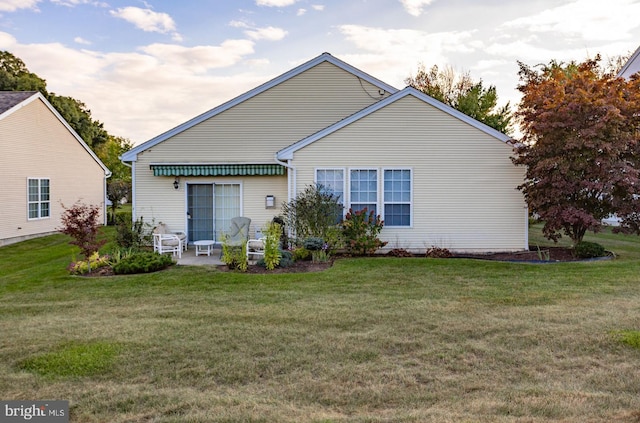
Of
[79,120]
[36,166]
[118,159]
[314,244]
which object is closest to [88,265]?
[314,244]

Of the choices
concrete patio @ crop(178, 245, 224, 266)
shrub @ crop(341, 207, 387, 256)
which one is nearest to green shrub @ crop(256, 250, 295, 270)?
concrete patio @ crop(178, 245, 224, 266)

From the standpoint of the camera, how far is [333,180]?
1338 centimetres

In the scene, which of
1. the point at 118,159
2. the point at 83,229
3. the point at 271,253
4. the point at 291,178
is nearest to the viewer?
the point at 271,253

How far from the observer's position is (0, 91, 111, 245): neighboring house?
1762 centimetres

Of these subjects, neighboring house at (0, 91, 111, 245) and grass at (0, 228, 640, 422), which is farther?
neighboring house at (0, 91, 111, 245)

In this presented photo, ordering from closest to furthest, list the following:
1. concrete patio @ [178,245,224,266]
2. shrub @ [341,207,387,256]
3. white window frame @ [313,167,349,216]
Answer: concrete patio @ [178,245,224,266], shrub @ [341,207,387,256], white window frame @ [313,167,349,216]

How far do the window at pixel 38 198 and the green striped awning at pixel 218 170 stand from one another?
8506 millimetres

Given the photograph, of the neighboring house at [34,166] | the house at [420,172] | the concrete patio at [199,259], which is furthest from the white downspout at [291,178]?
the neighboring house at [34,166]

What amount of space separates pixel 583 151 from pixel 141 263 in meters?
11.4

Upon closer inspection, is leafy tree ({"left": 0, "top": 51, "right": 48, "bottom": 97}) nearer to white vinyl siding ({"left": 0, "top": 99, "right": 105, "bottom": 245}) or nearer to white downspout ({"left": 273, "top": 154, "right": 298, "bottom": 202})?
white vinyl siding ({"left": 0, "top": 99, "right": 105, "bottom": 245})

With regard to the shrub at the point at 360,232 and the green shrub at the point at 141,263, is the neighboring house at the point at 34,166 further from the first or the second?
the shrub at the point at 360,232

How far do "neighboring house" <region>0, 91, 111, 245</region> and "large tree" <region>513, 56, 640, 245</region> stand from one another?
15.8 m

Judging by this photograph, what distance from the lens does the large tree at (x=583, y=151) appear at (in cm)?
1121

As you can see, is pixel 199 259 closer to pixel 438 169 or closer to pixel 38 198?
pixel 438 169
